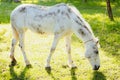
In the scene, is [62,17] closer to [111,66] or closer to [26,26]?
[26,26]

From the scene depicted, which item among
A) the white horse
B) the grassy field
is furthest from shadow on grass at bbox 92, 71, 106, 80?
the white horse

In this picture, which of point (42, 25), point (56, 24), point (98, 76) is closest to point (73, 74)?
point (98, 76)

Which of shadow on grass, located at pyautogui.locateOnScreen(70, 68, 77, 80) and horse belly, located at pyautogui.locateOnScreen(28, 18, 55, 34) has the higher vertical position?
horse belly, located at pyautogui.locateOnScreen(28, 18, 55, 34)

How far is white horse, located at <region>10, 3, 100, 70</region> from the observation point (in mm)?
9680

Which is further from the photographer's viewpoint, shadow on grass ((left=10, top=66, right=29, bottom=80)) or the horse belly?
the horse belly

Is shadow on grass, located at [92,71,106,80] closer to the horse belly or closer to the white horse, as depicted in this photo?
the white horse

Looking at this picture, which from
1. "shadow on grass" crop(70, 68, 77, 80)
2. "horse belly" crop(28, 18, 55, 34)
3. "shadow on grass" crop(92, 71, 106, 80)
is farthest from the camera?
"horse belly" crop(28, 18, 55, 34)

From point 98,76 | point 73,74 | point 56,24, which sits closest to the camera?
point 98,76

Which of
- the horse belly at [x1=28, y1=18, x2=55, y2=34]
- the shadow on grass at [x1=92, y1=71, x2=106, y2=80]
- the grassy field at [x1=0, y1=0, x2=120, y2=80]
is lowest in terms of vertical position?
the shadow on grass at [x1=92, y1=71, x2=106, y2=80]

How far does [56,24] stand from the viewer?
1034 cm

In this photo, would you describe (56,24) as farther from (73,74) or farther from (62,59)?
(62,59)

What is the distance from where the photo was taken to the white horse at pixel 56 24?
9680 millimetres

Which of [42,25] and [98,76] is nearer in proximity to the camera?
[98,76]

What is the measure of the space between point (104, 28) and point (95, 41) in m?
6.93
